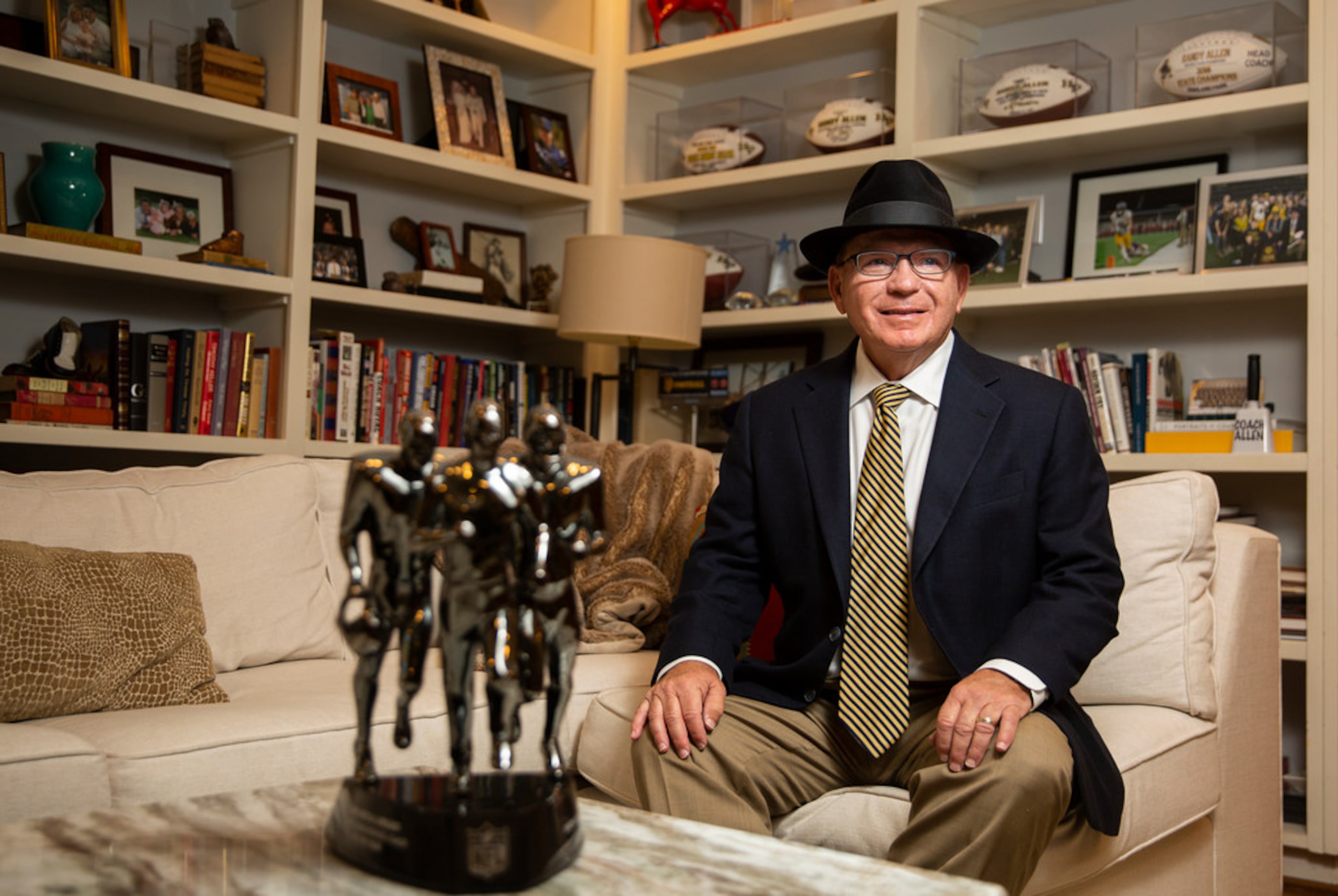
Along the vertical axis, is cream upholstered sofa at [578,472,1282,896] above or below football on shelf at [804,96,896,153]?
below

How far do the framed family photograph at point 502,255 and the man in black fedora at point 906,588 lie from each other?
2223mm

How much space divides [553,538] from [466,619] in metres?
0.10

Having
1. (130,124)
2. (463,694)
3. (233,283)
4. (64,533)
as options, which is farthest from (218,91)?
(463,694)


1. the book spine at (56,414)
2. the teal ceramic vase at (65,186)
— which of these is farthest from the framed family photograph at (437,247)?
the book spine at (56,414)

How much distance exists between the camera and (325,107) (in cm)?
357

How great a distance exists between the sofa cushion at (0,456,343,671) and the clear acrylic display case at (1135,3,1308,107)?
2.19 metres

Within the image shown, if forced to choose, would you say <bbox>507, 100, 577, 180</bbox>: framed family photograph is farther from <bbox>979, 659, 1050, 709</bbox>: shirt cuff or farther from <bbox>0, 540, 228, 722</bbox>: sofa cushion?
<bbox>979, 659, 1050, 709</bbox>: shirt cuff

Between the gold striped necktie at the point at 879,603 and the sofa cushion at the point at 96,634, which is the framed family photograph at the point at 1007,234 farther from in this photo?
the sofa cushion at the point at 96,634

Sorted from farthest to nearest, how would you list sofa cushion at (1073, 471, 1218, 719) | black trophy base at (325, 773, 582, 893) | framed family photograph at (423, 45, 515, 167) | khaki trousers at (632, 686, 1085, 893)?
framed family photograph at (423, 45, 515, 167)
sofa cushion at (1073, 471, 1218, 719)
khaki trousers at (632, 686, 1085, 893)
black trophy base at (325, 773, 582, 893)

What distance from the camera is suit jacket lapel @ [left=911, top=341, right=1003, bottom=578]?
1.79m

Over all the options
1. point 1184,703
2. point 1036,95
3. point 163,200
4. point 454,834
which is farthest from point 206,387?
point 454,834

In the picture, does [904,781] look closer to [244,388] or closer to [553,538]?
[553,538]

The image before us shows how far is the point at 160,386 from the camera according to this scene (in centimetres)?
317

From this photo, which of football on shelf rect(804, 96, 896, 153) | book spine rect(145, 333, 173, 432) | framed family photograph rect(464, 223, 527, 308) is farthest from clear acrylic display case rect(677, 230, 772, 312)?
book spine rect(145, 333, 173, 432)
